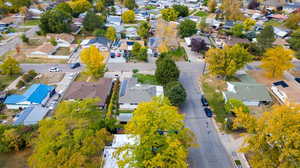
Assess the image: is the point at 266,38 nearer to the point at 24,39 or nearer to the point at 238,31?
the point at 238,31

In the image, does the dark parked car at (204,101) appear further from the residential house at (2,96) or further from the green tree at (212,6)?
the green tree at (212,6)

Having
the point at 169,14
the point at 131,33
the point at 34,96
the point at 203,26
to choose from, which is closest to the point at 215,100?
the point at 34,96

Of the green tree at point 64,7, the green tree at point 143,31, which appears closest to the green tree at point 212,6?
the green tree at point 143,31

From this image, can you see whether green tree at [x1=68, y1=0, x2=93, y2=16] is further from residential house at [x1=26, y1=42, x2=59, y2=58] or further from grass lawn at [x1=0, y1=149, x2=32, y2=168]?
grass lawn at [x1=0, y1=149, x2=32, y2=168]

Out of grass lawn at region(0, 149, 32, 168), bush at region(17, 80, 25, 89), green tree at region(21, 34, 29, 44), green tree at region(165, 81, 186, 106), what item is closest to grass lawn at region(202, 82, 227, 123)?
green tree at region(165, 81, 186, 106)

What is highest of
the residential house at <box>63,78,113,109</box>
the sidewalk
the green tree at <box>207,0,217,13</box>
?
the green tree at <box>207,0,217,13</box>

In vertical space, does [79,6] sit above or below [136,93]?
above
